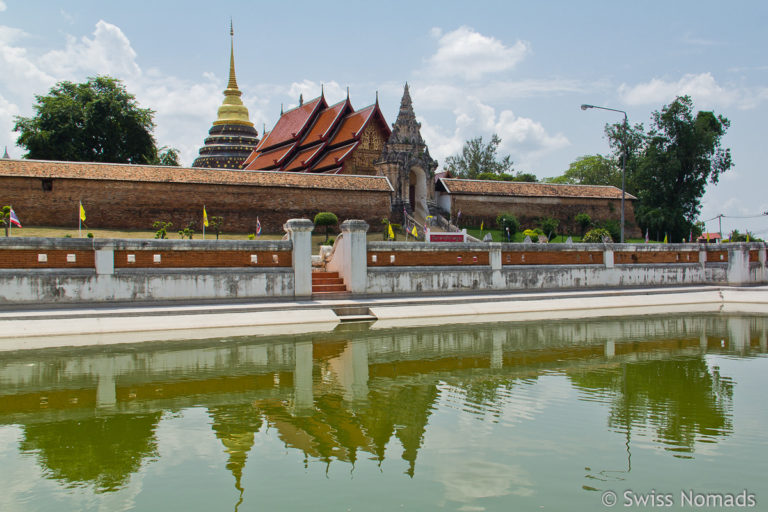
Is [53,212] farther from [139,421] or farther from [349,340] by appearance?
[139,421]

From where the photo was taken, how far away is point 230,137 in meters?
43.8

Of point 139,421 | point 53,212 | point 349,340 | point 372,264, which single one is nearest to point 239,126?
point 53,212

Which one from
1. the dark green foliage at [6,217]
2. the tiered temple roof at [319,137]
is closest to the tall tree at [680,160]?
the tiered temple roof at [319,137]

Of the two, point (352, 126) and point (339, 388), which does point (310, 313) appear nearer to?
point (339, 388)

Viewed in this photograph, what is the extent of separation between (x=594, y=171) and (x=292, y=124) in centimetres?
3128

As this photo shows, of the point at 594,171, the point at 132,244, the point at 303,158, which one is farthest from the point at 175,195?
the point at 594,171

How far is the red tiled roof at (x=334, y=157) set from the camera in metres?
32.2

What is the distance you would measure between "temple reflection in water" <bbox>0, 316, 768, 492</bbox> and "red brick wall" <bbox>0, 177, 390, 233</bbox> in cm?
1647

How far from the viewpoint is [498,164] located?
2386 inches

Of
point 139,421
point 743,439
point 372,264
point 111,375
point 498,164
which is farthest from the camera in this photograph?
point 498,164

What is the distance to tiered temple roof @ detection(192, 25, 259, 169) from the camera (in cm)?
4275

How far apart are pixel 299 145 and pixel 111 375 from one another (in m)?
29.2

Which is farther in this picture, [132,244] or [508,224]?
[508,224]

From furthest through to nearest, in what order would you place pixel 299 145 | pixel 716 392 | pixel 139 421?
pixel 299 145
pixel 716 392
pixel 139 421
